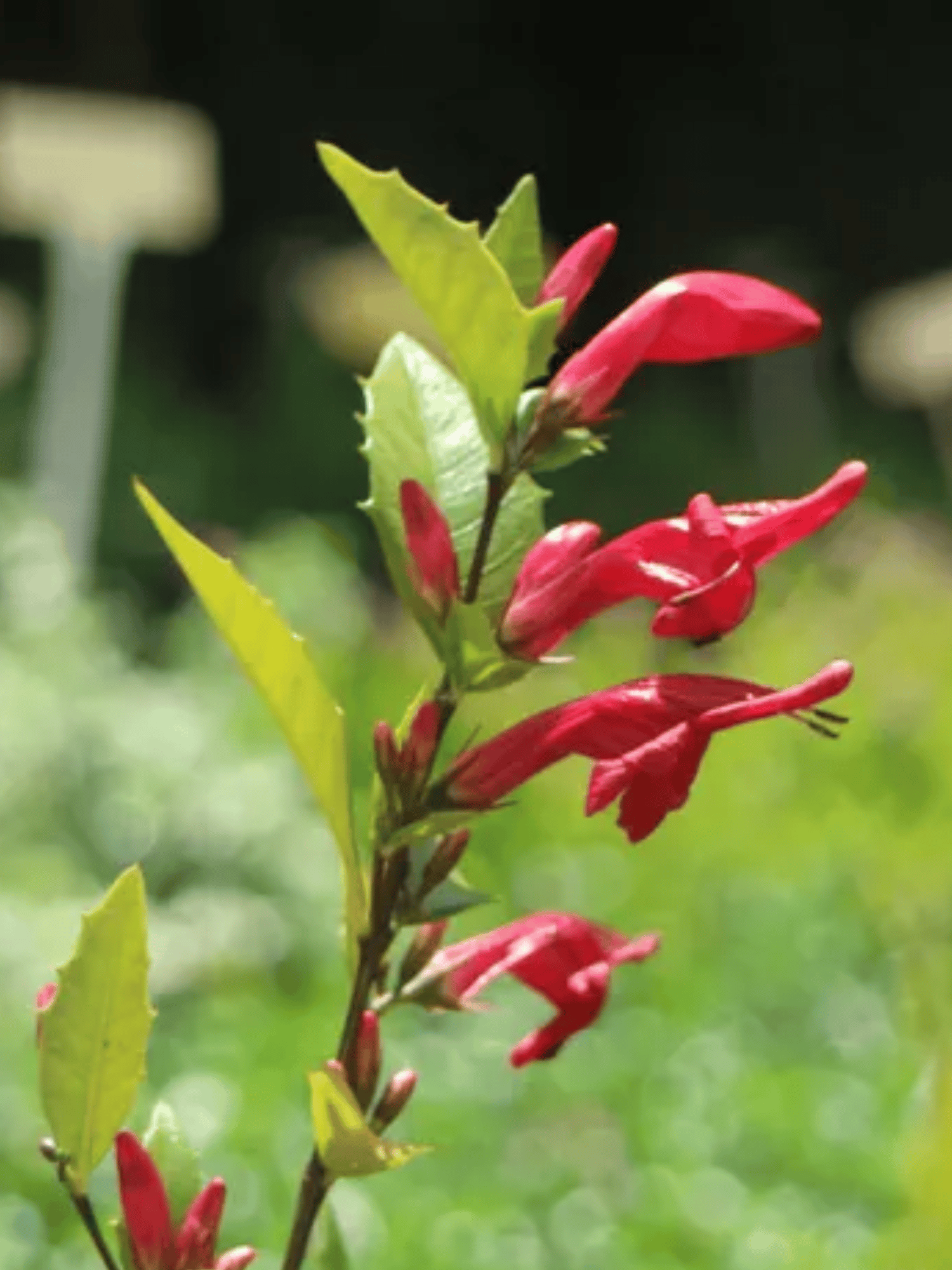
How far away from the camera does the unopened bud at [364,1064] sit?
3.18ft

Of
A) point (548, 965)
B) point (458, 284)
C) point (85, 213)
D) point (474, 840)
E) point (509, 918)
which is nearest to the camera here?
point (458, 284)

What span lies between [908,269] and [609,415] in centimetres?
959

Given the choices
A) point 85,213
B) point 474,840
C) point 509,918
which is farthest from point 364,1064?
point 85,213

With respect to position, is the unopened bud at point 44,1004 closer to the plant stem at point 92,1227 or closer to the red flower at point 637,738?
the plant stem at point 92,1227

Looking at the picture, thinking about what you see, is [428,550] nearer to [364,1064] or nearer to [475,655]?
[475,655]

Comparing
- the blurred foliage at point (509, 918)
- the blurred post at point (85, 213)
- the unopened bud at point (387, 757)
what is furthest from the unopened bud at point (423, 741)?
the blurred post at point (85, 213)

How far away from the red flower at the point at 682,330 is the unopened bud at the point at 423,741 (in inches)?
4.7

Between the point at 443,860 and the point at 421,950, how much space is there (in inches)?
2.8

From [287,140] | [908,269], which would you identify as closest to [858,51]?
[908,269]

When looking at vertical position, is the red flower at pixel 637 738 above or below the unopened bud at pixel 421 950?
above

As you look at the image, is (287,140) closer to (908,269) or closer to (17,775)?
(908,269)

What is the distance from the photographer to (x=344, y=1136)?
927 mm

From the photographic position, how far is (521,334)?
2.91ft

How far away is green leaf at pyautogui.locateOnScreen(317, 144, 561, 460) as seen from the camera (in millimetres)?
856
